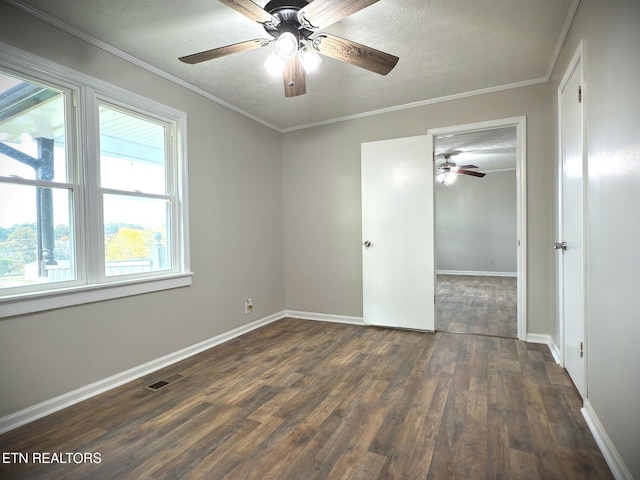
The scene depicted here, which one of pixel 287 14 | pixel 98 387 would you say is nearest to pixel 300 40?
pixel 287 14

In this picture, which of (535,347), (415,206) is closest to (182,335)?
(415,206)

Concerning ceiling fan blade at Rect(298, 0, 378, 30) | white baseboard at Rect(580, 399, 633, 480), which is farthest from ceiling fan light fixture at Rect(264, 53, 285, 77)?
white baseboard at Rect(580, 399, 633, 480)

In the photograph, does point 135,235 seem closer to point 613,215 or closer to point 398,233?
point 398,233

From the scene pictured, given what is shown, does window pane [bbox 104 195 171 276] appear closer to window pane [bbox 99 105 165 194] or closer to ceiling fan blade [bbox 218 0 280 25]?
window pane [bbox 99 105 165 194]

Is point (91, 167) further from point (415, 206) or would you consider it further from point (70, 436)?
point (415, 206)

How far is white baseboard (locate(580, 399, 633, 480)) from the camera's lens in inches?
54.7

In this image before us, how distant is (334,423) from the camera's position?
1.92 meters

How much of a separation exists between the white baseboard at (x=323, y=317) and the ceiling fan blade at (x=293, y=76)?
277cm

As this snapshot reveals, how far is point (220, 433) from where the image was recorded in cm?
184

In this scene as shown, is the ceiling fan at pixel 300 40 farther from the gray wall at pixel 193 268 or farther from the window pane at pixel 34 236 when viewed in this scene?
the window pane at pixel 34 236

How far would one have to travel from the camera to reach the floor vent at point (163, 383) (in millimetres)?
2402

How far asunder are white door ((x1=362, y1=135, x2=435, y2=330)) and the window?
6.90 feet

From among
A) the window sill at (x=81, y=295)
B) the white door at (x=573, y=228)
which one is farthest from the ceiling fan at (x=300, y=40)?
the window sill at (x=81, y=295)

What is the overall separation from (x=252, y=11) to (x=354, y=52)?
61cm
